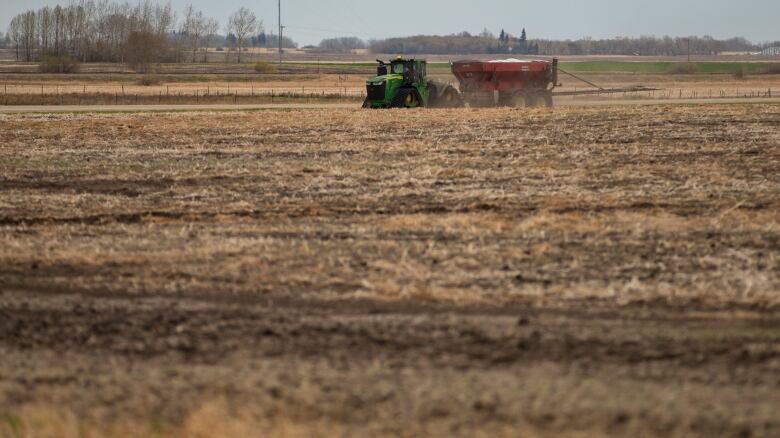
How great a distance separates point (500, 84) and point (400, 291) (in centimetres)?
3589

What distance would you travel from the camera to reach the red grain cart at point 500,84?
44.6 metres

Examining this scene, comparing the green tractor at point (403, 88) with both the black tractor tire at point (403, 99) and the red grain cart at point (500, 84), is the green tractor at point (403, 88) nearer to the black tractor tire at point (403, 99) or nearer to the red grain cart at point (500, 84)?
the black tractor tire at point (403, 99)

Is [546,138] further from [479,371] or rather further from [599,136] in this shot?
[479,371]

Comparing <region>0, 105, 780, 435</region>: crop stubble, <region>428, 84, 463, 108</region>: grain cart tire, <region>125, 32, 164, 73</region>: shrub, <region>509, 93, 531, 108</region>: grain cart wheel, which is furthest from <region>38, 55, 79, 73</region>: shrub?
<region>0, 105, 780, 435</region>: crop stubble

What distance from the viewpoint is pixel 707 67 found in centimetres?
13138

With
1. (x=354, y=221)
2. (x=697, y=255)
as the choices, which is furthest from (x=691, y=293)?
(x=354, y=221)

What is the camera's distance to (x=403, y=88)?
130ft

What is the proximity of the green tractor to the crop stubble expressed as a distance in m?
19.1

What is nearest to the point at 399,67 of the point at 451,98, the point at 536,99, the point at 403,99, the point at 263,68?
the point at 403,99

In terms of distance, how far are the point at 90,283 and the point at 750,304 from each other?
6.49 metres

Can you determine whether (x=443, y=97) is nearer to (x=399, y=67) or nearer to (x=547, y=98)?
(x=399, y=67)

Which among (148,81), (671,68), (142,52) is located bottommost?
(148,81)

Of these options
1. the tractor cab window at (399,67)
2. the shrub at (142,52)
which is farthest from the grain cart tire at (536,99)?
the shrub at (142,52)

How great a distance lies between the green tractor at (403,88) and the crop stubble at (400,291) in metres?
19.1
